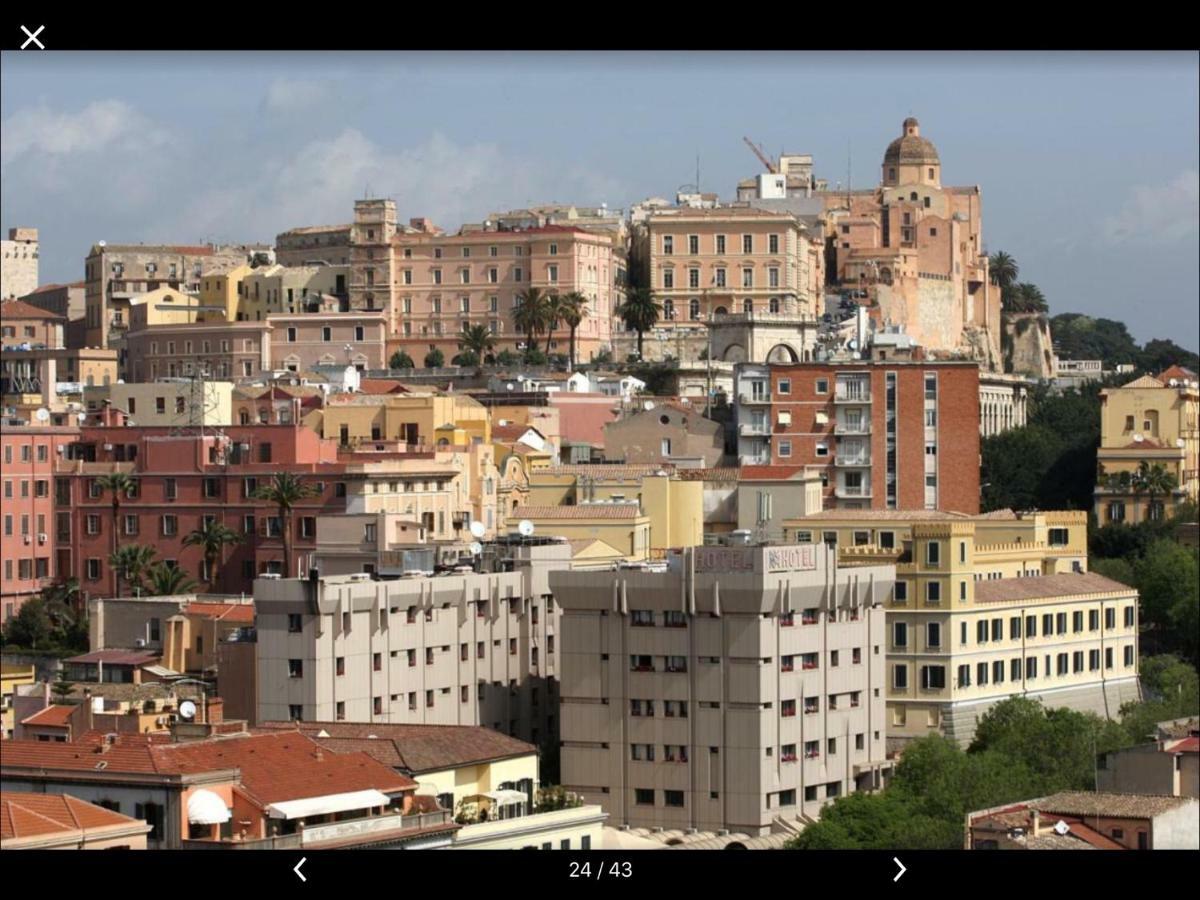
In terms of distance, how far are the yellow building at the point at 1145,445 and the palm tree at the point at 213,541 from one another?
33.7ft

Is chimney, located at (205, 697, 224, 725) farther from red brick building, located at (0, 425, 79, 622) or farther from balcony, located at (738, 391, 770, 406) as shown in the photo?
balcony, located at (738, 391, 770, 406)

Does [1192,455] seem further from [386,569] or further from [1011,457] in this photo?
[386,569]

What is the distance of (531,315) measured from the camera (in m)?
40.2

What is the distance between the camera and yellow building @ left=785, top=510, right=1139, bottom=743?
21.2 metres

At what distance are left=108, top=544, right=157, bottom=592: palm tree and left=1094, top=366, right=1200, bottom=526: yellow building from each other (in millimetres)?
10910

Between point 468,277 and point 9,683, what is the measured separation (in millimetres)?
19967

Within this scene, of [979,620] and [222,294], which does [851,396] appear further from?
[222,294]

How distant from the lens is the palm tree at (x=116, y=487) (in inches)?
1062

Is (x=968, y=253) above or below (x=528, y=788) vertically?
above

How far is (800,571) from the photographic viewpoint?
712 inches

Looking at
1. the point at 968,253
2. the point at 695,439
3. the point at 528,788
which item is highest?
the point at 968,253

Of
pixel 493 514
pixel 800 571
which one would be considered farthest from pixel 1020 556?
pixel 800 571

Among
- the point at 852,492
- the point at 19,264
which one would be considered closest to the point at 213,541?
the point at 852,492
